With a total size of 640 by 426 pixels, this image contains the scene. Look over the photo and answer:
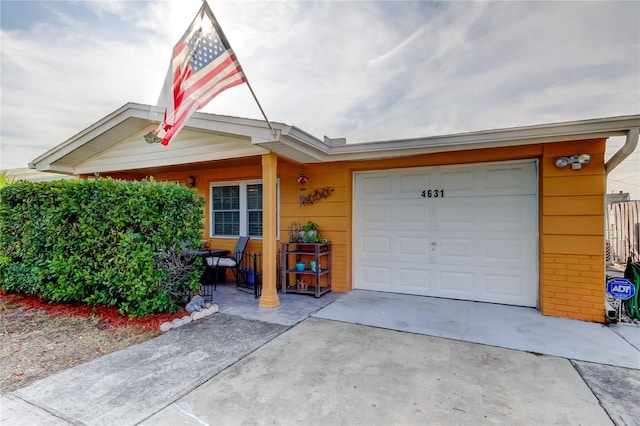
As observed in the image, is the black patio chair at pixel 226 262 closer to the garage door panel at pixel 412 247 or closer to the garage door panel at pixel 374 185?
the garage door panel at pixel 374 185

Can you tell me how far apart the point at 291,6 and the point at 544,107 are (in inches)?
211

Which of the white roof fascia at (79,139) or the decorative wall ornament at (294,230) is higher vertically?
the white roof fascia at (79,139)

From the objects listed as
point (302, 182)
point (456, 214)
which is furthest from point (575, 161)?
point (302, 182)

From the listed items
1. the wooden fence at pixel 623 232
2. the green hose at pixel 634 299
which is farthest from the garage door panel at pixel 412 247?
the wooden fence at pixel 623 232

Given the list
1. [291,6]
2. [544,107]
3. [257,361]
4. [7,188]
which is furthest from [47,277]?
[544,107]

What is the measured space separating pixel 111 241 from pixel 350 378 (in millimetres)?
3697

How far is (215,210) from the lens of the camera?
7.32 m

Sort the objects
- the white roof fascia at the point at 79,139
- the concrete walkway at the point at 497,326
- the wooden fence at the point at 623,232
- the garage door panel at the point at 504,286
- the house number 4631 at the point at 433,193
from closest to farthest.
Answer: the concrete walkway at the point at 497,326 < the garage door panel at the point at 504,286 < the house number 4631 at the point at 433,193 < the white roof fascia at the point at 79,139 < the wooden fence at the point at 623,232

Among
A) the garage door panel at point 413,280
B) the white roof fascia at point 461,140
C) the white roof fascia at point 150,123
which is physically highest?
the white roof fascia at point 150,123

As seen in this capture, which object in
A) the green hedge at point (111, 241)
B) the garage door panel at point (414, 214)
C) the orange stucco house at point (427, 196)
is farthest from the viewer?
the garage door panel at point (414, 214)

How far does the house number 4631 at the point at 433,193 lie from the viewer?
533 centimetres

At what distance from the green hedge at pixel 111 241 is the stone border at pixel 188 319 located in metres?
0.32

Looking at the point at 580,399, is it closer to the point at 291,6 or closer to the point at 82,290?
the point at 82,290

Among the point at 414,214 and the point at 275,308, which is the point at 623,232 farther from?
the point at 275,308
